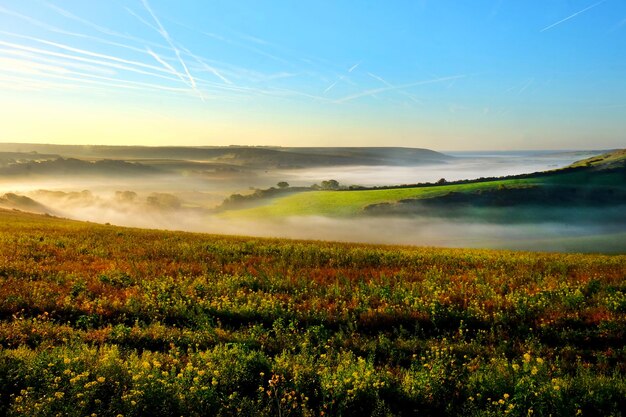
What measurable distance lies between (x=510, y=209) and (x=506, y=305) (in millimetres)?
76977

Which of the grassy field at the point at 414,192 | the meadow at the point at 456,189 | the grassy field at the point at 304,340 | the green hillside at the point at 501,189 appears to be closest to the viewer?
the grassy field at the point at 304,340

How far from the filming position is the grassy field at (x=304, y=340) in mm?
6375

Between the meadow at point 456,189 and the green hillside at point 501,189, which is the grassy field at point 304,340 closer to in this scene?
the meadow at point 456,189

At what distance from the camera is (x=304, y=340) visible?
886 centimetres

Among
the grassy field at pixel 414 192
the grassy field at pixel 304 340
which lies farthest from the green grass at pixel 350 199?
the grassy field at pixel 304 340

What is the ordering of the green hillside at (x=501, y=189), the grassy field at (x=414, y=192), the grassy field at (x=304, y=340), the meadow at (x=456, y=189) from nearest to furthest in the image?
the grassy field at (x=304, y=340)
the green hillside at (x=501, y=189)
the meadow at (x=456, y=189)
the grassy field at (x=414, y=192)

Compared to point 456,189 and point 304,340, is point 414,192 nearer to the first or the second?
point 456,189

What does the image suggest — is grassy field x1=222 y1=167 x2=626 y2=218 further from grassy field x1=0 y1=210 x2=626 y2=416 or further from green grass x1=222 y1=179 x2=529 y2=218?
grassy field x1=0 y1=210 x2=626 y2=416

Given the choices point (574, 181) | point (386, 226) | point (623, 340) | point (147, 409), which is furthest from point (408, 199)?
point (147, 409)

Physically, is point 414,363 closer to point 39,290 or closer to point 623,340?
point 623,340

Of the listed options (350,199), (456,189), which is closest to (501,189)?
(456,189)

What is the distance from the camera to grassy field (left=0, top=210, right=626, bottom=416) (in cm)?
638

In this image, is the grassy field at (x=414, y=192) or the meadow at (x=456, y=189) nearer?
the meadow at (x=456, y=189)

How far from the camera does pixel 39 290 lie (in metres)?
12.0
